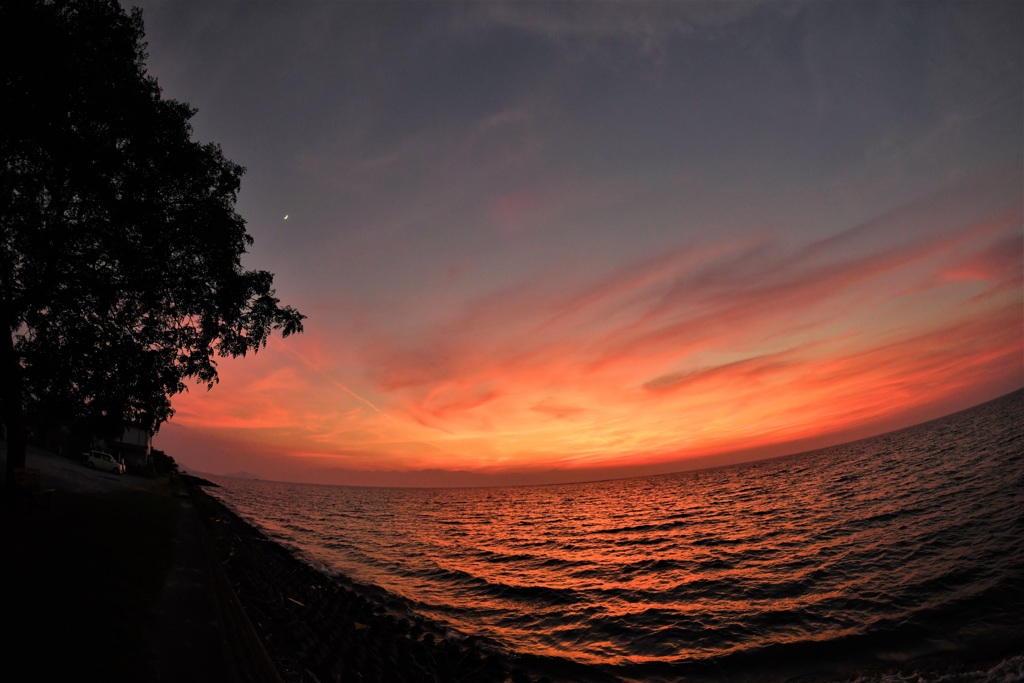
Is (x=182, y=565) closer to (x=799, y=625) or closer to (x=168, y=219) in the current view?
(x=168, y=219)

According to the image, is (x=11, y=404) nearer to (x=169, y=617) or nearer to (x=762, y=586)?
(x=169, y=617)

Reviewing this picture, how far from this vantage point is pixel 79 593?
29.9 ft

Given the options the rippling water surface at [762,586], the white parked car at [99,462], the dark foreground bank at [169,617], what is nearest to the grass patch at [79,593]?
the dark foreground bank at [169,617]

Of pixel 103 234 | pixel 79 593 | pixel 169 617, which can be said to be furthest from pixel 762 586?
pixel 103 234

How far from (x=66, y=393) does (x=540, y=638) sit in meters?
21.2

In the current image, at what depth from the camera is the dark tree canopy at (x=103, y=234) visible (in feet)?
37.7

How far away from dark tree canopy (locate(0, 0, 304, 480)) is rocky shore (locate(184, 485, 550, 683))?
28.9 ft

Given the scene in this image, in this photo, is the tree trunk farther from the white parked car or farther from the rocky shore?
the white parked car

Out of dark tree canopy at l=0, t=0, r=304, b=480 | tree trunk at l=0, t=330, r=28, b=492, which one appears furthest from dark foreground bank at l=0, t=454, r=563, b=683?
dark tree canopy at l=0, t=0, r=304, b=480

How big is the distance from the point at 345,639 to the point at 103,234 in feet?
54.0

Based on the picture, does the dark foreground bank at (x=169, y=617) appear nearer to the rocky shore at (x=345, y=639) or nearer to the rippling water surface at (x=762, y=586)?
the rocky shore at (x=345, y=639)

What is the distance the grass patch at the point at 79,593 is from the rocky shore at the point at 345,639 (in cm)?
250

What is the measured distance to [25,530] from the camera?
1214cm

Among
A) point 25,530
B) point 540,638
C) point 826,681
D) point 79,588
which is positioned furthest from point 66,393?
point 826,681
